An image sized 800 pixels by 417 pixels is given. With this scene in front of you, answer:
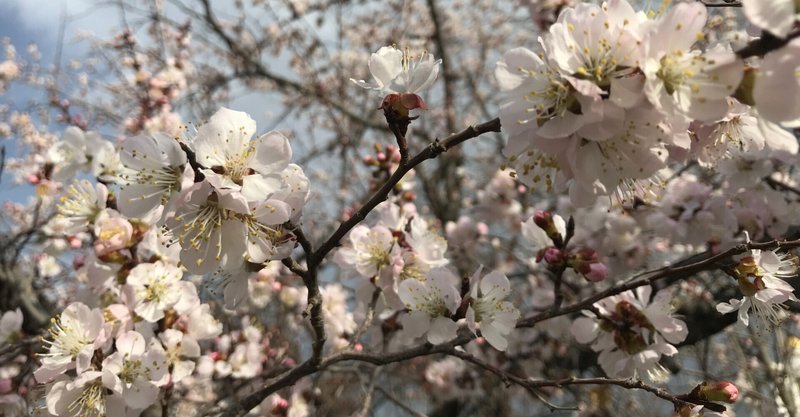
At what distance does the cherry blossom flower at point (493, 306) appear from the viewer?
1.39 metres

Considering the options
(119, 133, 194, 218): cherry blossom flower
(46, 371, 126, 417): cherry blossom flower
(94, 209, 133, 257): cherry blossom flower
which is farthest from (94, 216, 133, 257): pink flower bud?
(119, 133, 194, 218): cherry blossom flower

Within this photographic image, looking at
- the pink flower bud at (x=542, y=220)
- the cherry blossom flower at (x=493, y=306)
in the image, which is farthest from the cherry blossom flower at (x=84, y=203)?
the pink flower bud at (x=542, y=220)

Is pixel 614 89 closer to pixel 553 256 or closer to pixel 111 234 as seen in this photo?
pixel 553 256

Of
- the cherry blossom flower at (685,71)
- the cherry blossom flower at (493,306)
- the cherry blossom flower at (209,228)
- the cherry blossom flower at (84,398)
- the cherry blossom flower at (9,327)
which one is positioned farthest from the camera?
the cherry blossom flower at (9,327)

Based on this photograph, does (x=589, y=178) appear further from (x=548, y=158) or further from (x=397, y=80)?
(x=397, y=80)

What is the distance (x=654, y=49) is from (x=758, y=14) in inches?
5.7

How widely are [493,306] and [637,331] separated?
409mm

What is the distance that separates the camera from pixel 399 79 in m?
1.03

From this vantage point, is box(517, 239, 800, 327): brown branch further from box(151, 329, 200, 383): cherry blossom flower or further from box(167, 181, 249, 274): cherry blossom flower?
box(151, 329, 200, 383): cherry blossom flower

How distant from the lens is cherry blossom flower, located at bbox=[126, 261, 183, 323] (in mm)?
1510

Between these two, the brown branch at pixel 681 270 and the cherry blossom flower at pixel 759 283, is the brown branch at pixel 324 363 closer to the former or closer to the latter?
the brown branch at pixel 681 270

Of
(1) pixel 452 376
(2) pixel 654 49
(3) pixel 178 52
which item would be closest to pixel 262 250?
(2) pixel 654 49

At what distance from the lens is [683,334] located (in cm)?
140

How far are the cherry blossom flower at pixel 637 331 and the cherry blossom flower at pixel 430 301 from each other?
0.42 metres
